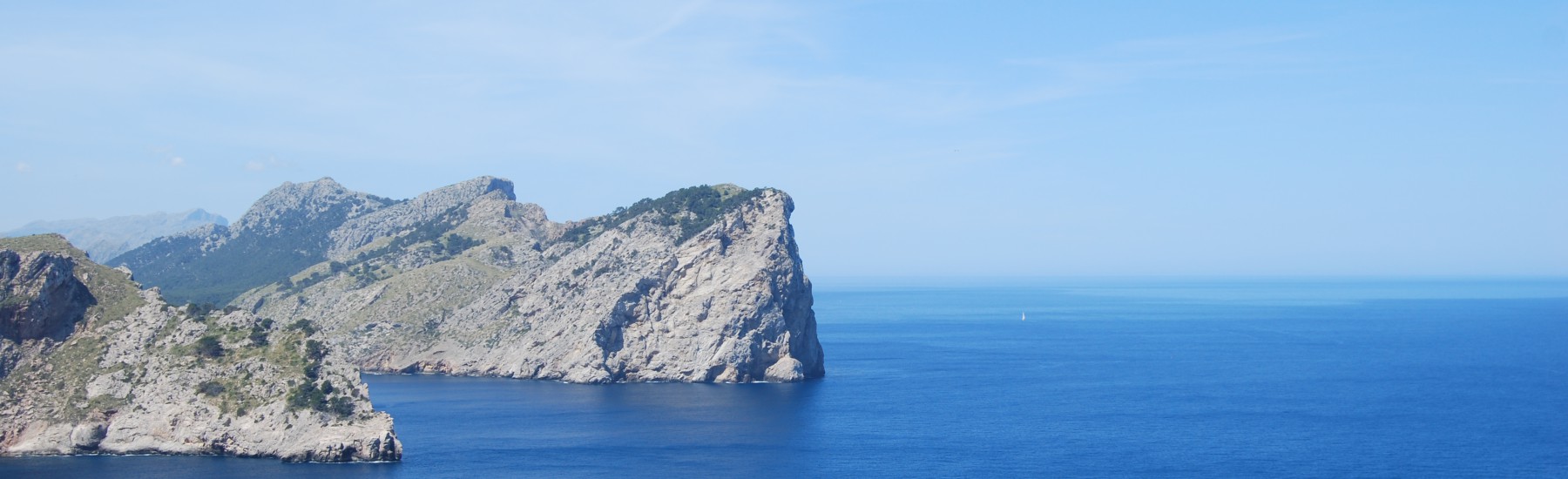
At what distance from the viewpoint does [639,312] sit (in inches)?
6486

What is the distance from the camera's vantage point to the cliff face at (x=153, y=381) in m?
98.8

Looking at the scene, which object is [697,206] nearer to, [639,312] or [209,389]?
[639,312]

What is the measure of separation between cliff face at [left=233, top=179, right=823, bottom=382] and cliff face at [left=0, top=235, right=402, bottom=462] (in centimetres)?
5570

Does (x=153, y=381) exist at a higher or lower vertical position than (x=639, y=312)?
lower

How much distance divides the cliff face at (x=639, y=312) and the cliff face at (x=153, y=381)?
183 ft

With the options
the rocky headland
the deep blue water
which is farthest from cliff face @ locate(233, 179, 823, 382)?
the deep blue water

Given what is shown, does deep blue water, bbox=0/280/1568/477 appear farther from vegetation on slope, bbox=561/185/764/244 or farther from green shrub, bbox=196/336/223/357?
vegetation on slope, bbox=561/185/764/244

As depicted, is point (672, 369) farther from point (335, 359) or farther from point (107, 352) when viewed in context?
point (107, 352)

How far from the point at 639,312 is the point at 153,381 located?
227 ft

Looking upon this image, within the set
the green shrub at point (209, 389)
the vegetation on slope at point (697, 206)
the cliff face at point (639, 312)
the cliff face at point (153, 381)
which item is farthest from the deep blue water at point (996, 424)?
the vegetation on slope at point (697, 206)

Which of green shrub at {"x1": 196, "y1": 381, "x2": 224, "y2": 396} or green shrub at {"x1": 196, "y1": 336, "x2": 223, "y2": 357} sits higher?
green shrub at {"x1": 196, "y1": 336, "x2": 223, "y2": 357}

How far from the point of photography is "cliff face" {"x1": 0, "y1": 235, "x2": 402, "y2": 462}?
98.8 metres

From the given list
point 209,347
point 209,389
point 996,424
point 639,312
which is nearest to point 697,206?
point 639,312

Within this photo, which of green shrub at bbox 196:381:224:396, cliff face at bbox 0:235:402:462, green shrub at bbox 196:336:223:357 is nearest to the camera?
cliff face at bbox 0:235:402:462
